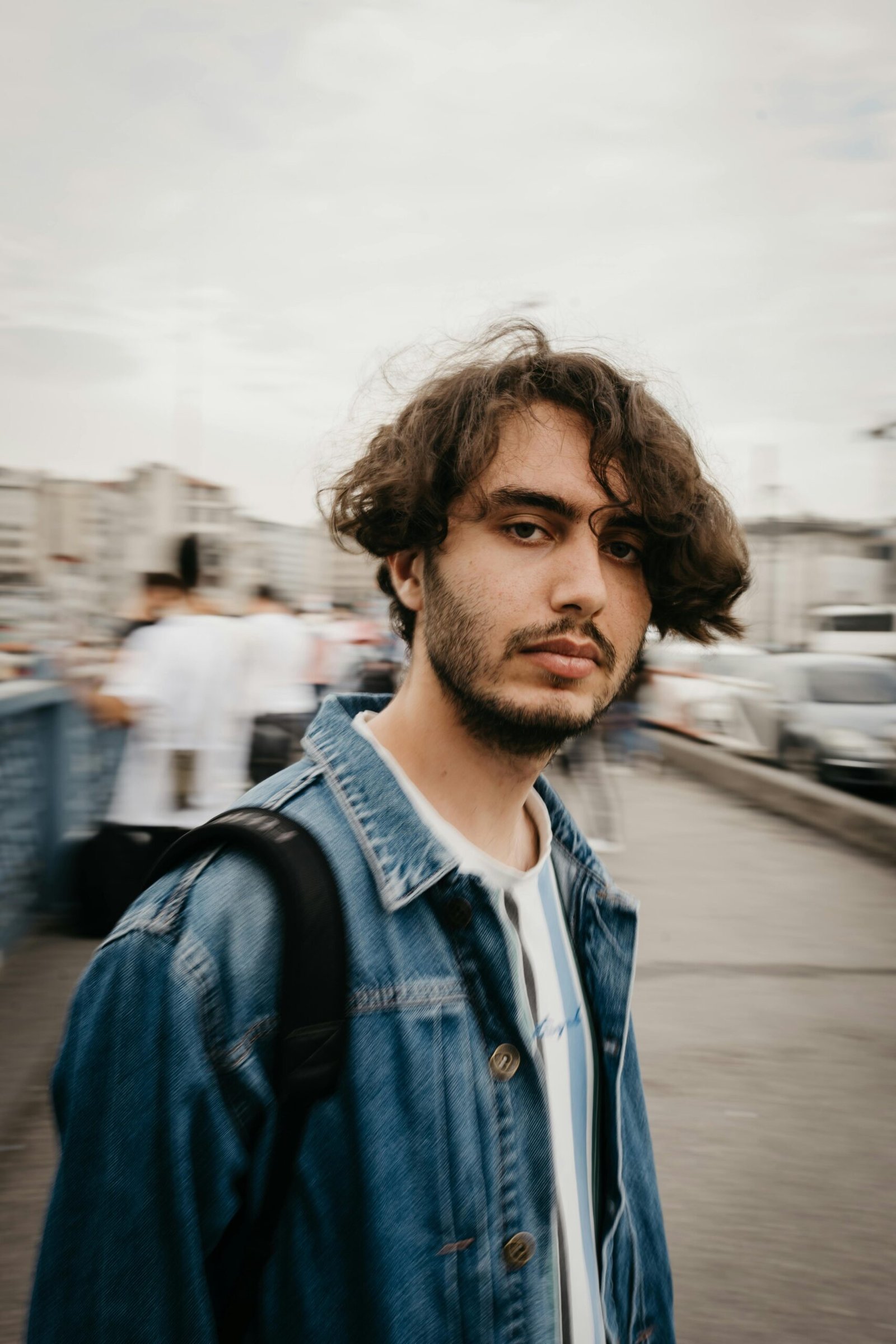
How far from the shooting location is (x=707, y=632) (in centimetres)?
209

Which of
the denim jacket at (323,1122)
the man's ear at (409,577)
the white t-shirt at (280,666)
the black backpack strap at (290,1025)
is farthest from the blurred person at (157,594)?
the black backpack strap at (290,1025)

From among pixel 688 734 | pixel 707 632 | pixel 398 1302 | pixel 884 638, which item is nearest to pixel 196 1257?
pixel 398 1302

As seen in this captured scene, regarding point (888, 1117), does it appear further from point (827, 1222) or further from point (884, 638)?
point (884, 638)

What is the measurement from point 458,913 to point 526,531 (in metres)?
0.54

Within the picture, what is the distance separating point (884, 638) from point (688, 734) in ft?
24.8

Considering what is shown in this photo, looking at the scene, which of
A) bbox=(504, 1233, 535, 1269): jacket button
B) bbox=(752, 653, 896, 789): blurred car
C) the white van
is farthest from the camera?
the white van

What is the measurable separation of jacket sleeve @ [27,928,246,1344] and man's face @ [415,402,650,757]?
55 cm

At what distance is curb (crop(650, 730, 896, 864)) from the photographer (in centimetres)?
874

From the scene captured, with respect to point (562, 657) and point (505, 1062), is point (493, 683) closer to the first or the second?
point (562, 657)

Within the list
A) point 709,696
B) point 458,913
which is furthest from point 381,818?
point 709,696

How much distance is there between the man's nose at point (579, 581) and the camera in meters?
Answer: 1.46

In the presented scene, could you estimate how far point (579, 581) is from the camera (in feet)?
4.83

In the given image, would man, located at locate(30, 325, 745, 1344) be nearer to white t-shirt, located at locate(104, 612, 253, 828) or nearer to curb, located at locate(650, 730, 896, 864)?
white t-shirt, located at locate(104, 612, 253, 828)

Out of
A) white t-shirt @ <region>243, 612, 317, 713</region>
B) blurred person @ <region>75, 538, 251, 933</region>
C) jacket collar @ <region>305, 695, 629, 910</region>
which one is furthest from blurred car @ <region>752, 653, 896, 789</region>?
jacket collar @ <region>305, 695, 629, 910</region>
